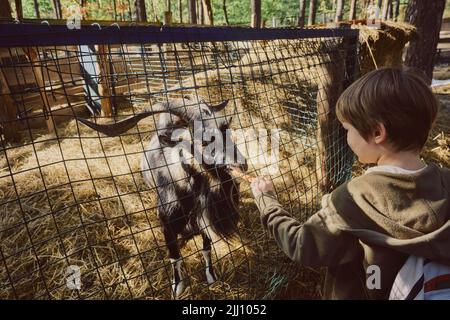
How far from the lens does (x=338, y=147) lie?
353 centimetres

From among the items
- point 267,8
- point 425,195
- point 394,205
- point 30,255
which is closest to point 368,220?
point 394,205

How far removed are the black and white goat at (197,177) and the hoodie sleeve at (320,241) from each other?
997 mm

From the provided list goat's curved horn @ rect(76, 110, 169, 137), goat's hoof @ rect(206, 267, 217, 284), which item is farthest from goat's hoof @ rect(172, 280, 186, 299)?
goat's curved horn @ rect(76, 110, 169, 137)

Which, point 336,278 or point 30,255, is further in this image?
point 30,255

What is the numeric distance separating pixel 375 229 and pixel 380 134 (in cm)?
39

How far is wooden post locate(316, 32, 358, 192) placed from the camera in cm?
326

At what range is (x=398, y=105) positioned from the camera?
126 centimetres

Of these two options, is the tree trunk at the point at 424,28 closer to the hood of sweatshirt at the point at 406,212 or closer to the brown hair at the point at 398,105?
the brown hair at the point at 398,105

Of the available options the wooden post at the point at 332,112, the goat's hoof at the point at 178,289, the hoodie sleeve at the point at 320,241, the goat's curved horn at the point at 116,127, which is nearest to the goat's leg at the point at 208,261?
the goat's hoof at the point at 178,289

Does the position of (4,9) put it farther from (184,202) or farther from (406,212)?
(406,212)

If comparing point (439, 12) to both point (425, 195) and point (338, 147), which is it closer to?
point (338, 147)

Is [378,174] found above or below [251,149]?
above

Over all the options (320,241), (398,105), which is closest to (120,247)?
(320,241)

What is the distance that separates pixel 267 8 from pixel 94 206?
4244 centimetres
